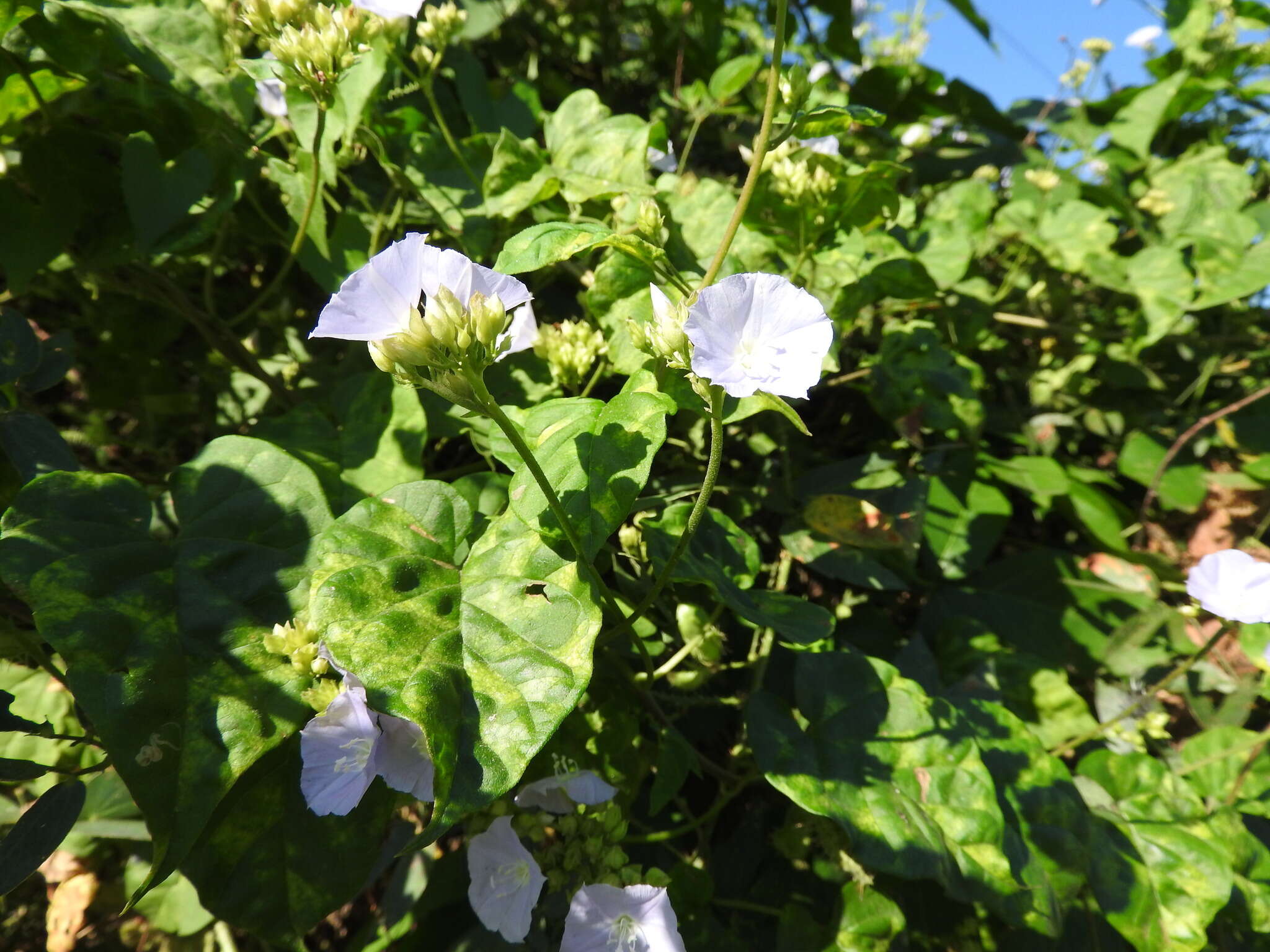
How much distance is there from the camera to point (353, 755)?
91 centimetres

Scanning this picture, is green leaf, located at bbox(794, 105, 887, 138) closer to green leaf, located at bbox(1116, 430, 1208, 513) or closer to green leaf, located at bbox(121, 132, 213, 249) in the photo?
green leaf, located at bbox(121, 132, 213, 249)

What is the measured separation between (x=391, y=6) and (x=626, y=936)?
1.41 metres

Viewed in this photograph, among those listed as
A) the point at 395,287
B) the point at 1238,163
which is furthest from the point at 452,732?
the point at 1238,163

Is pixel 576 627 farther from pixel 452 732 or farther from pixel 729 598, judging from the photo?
pixel 729 598

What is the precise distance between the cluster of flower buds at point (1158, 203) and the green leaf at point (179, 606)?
242cm

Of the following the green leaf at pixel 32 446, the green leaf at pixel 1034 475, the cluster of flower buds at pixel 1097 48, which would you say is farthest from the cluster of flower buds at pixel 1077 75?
the green leaf at pixel 32 446

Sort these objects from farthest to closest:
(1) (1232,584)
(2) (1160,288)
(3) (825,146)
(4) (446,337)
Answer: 1. (2) (1160,288)
2. (1) (1232,584)
3. (3) (825,146)
4. (4) (446,337)

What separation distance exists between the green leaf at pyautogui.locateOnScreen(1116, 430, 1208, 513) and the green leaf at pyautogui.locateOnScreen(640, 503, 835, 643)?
1.46 metres

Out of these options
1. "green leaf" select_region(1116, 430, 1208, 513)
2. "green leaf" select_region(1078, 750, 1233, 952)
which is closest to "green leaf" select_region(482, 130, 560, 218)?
"green leaf" select_region(1078, 750, 1233, 952)

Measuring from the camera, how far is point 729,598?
3.44 ft

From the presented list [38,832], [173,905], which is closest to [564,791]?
[38,832]

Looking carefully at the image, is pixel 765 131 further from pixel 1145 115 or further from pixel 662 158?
pixel 1145 115

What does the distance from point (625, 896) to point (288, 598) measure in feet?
2.02

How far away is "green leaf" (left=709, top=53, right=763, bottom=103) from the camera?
179 cm
